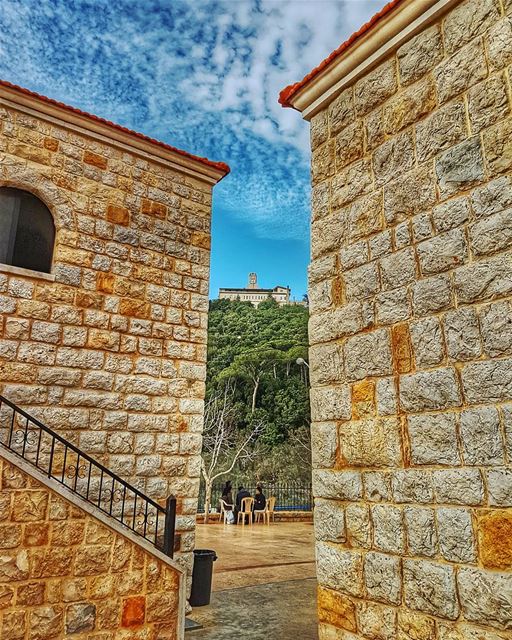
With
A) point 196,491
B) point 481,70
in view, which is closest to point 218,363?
point 196,491

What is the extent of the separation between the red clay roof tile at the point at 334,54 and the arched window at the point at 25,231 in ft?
11.6

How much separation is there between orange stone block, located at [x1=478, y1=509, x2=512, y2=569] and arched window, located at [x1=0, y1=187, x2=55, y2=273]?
5524 mm

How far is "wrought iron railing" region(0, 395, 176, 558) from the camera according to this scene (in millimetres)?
5359

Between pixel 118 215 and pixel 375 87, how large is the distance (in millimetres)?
4192

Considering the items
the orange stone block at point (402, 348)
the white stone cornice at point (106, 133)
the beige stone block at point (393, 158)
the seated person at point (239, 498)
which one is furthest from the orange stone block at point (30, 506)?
the seated person at point (239, 498)

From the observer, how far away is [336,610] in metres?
3.31

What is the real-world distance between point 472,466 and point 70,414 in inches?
186

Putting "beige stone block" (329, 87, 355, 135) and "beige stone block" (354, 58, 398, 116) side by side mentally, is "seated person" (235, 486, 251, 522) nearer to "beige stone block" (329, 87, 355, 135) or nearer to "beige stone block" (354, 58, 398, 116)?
"beige stone block" (329, 87, 355, 135)

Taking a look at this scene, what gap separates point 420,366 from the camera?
121 inches

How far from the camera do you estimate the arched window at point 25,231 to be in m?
6.02

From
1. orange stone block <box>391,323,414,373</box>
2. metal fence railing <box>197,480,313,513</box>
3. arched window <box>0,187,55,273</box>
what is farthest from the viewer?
metal fence railing <box>197,480,313,513</box>

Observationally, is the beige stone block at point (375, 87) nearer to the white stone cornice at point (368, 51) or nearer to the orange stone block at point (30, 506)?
the white stone cornice at point (368, 51)

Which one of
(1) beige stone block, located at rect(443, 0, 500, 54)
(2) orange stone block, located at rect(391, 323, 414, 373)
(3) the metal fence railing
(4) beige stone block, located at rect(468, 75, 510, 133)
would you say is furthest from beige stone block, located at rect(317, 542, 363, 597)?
(3) the metal fence railing

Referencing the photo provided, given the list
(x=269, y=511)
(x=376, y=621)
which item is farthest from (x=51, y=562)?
(x=269, y=511)
